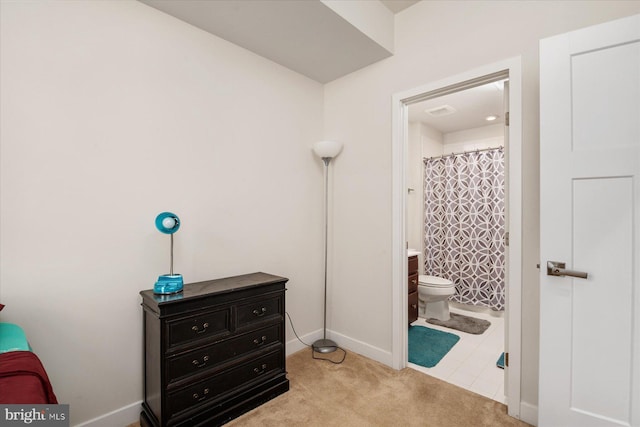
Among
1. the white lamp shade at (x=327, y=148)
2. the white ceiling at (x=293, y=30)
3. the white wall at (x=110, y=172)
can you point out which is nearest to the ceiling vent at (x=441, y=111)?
the white ceiling at (x=293, y=30)

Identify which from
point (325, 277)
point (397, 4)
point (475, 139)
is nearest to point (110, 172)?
point (325, 277)

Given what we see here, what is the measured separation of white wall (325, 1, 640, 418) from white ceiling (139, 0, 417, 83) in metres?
0.22

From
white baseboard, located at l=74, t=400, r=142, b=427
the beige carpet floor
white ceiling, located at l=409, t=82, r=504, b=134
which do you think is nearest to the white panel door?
the beige carpet floor

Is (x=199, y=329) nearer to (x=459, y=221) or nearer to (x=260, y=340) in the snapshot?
(x=260, y=340)

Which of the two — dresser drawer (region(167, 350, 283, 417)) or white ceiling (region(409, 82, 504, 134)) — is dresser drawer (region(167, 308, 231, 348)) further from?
white ceiling (region(409, 82, 504, 134))

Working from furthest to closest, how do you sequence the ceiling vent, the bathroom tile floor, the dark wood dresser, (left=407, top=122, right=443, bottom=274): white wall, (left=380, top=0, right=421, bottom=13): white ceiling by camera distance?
(left=407, top=122, right=443, bottom=274): white wall < the ceiling vent < (left=380, top=0, right=421, bottom=13): white ceiling < the bathroom tile floor < the dark wood dresser

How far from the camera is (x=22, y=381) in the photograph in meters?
0.90

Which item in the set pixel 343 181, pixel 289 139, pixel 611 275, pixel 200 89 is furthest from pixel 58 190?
pixel 611 275

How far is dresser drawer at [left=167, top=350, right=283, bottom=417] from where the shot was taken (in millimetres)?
1681

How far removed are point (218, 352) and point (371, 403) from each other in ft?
3.49

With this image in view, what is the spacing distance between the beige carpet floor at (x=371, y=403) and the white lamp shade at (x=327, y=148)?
1853mm

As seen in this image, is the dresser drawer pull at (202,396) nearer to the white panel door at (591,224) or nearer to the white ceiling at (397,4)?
the white panel door at (591,224)

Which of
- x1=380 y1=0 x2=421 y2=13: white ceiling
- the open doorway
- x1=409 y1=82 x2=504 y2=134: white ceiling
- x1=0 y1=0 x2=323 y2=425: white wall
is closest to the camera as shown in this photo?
x1=0 y1=0 x2=323 y2=425: white wall

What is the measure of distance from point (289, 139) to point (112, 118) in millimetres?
1369
